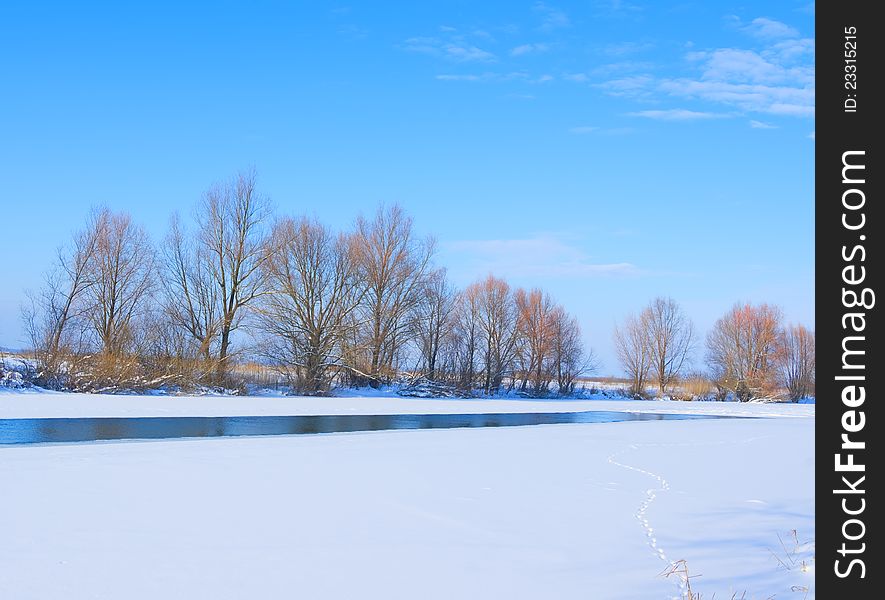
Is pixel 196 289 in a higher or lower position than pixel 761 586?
higher

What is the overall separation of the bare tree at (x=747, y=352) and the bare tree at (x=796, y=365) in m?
1.27

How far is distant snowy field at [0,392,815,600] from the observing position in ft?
13.2

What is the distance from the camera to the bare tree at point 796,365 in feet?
160

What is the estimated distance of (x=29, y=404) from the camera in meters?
17.9

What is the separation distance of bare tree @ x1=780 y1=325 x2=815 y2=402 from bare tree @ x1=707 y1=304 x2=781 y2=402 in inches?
50.1

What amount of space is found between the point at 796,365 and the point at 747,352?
5.02 meters

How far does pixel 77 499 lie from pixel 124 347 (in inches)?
909

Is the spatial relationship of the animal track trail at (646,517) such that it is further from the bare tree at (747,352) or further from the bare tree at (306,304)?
the bare tree at (747,352)

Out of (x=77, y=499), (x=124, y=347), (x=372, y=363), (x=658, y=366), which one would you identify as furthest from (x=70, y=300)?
(x=658, y=366)

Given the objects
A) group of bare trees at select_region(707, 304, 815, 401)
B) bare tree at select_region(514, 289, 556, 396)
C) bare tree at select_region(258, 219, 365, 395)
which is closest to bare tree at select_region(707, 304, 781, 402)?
group of bare trees at select_region(707, 304, 815, 401)
